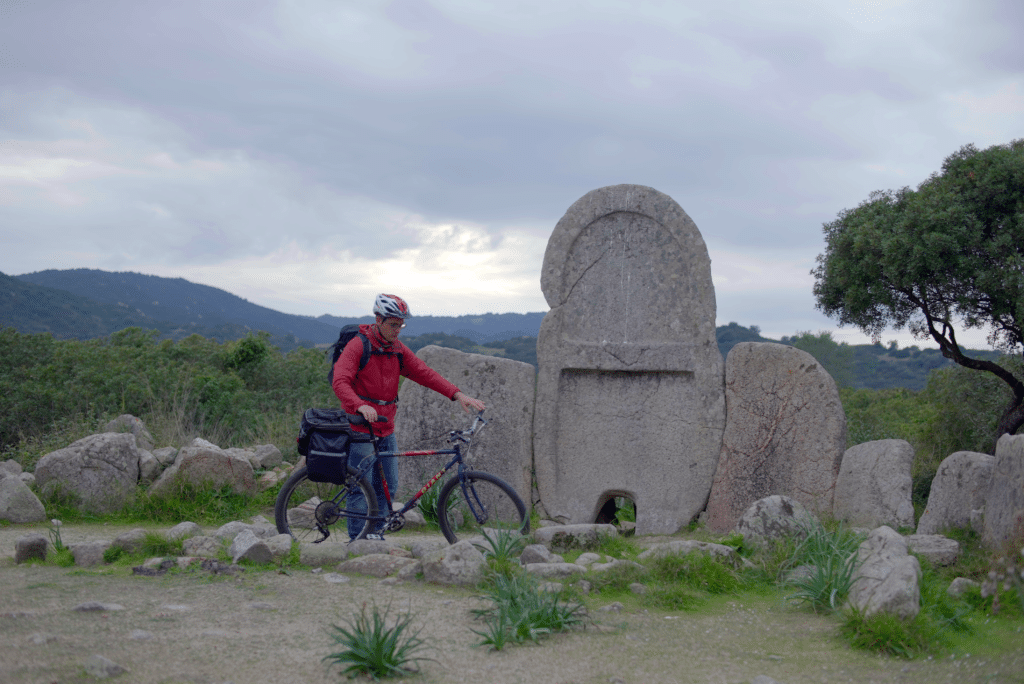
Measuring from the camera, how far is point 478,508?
19.4 feet

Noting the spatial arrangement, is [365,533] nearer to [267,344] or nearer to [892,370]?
[267,344]

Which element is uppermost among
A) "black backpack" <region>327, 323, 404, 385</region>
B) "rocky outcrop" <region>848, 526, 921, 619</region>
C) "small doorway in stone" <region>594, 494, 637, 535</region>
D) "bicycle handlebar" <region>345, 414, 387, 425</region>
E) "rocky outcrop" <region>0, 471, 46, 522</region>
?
"black backpack" <region>327, 323, 404, 385</region>

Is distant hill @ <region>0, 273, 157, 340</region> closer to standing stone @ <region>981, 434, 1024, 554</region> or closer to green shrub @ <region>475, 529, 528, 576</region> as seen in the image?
green shrub @ <region>475, 529, 528, 576</region>

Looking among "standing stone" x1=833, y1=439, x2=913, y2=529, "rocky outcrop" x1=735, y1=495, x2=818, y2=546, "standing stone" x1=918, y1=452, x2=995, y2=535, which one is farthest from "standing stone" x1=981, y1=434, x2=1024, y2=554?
"rocky outcrop" x1=735, y1=495, x2=818, y2=546

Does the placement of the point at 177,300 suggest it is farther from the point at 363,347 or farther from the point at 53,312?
the point at 363,347

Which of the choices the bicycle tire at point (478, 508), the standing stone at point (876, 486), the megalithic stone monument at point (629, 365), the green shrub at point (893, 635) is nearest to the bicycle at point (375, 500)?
the bicycle tire at point (478, 508)

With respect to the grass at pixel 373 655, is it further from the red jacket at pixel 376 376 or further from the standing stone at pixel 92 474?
the standing stone at pixel 92 474

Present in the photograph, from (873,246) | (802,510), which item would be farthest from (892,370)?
(802,510)

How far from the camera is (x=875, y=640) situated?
3578 mm

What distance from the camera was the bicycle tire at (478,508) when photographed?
222 inches

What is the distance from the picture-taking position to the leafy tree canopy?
7.74 metres

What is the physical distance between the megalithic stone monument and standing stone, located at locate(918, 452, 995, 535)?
5.91ft

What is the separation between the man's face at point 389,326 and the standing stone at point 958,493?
442 cm

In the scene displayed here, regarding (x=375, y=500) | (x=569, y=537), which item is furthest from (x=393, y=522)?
(x=569, y=537)
